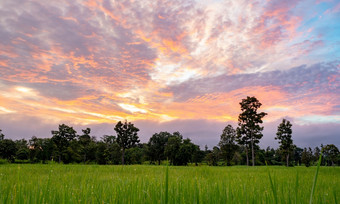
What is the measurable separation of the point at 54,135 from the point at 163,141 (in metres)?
49.9

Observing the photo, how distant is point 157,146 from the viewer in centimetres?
9756

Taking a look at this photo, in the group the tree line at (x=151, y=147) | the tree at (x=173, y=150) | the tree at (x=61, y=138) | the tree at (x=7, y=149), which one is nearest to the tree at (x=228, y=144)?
the tree line at (x=151, y=147)

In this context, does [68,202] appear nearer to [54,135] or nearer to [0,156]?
[54,135]

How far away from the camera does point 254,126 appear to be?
54312 mm

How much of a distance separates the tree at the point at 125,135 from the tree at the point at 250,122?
45596 mm

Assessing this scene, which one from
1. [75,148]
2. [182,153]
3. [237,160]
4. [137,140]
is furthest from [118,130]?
[237,160]

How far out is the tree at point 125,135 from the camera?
83375 mm

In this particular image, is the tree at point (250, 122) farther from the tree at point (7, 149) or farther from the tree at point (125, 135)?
the tree at point (7, 149)

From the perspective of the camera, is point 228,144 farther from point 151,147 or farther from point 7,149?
point 7,149

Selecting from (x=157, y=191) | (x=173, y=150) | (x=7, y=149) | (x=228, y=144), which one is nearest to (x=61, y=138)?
(x=7, y=149)

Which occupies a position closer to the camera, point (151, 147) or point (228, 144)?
point (228, 144)

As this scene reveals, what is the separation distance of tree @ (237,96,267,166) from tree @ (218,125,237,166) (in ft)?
65.0

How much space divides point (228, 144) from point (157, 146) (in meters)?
36.6

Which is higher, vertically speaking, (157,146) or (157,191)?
(157,191)
